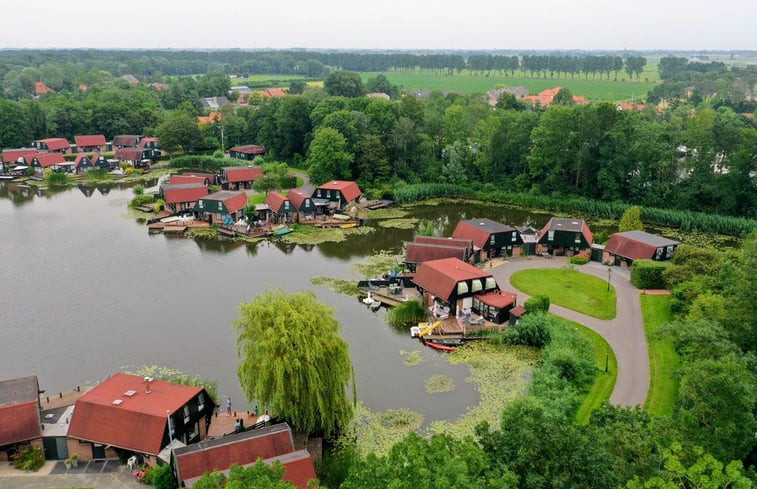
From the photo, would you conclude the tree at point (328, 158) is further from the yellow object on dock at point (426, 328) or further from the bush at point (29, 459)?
the bush at point (29, 459)

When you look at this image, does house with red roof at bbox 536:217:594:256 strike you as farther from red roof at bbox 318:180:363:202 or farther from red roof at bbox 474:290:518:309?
red roof at bbox 318:180:363:202

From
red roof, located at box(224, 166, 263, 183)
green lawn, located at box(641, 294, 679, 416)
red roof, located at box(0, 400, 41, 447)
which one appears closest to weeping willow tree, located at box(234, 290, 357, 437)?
red roof, located at box(0, 400, 41, 447)

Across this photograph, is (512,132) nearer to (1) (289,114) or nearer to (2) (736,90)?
(1) (289,114)

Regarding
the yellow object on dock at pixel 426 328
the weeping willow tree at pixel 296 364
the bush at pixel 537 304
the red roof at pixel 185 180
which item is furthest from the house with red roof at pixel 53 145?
the bush at pixel 537 304

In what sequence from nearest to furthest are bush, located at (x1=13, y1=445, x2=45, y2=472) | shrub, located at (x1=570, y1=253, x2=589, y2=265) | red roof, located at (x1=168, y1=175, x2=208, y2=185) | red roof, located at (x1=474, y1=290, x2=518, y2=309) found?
bush, located at (x1=13, y1=445, x2=45, y2=472) → red roof, located at (x1=474, y1=290, x2=518, y2=309) → shrub, located at (x1=570, y1=253, x2=589, y2=265) → red roof, located at (x1=168, y1=175, x2=208, y2=185)

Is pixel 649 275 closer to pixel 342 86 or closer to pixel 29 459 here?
pixel 29 459

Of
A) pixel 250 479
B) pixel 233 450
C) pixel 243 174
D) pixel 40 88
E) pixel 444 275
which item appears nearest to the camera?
pixel 250 479

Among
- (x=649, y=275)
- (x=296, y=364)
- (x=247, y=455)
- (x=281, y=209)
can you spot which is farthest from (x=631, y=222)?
(x=247, y=455)

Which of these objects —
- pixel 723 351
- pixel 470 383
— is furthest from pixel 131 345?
pixel 723 351
